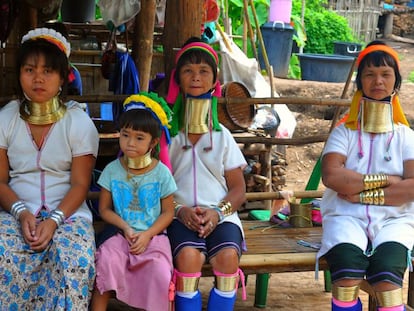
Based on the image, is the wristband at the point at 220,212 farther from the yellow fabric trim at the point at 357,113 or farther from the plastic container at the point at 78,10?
the plastic container at the point at 78,10

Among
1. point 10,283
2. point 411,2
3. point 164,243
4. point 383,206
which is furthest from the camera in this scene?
point 411,2

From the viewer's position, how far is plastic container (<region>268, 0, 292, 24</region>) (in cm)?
1484

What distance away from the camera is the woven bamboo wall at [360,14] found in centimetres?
1992

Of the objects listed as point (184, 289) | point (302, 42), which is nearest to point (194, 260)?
point (184, 289)

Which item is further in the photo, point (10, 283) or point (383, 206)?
point (383, 206)

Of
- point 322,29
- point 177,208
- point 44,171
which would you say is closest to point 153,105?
point 177,208

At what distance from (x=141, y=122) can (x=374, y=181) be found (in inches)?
48.9

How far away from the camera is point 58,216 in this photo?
343cm

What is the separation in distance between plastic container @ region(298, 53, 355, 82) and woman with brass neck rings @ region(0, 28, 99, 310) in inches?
447

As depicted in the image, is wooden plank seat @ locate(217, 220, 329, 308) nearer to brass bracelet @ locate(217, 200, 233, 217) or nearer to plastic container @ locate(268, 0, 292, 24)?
brass bracelet @ locate(217, 200, 233, 217)

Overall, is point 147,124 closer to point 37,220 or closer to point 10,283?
point 37,220

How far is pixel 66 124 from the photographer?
368 centimetres

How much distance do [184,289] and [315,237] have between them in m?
1.07

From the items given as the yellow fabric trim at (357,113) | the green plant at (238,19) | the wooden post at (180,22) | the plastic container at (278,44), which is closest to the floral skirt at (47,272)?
the yellow fabric trim at (357,113)
